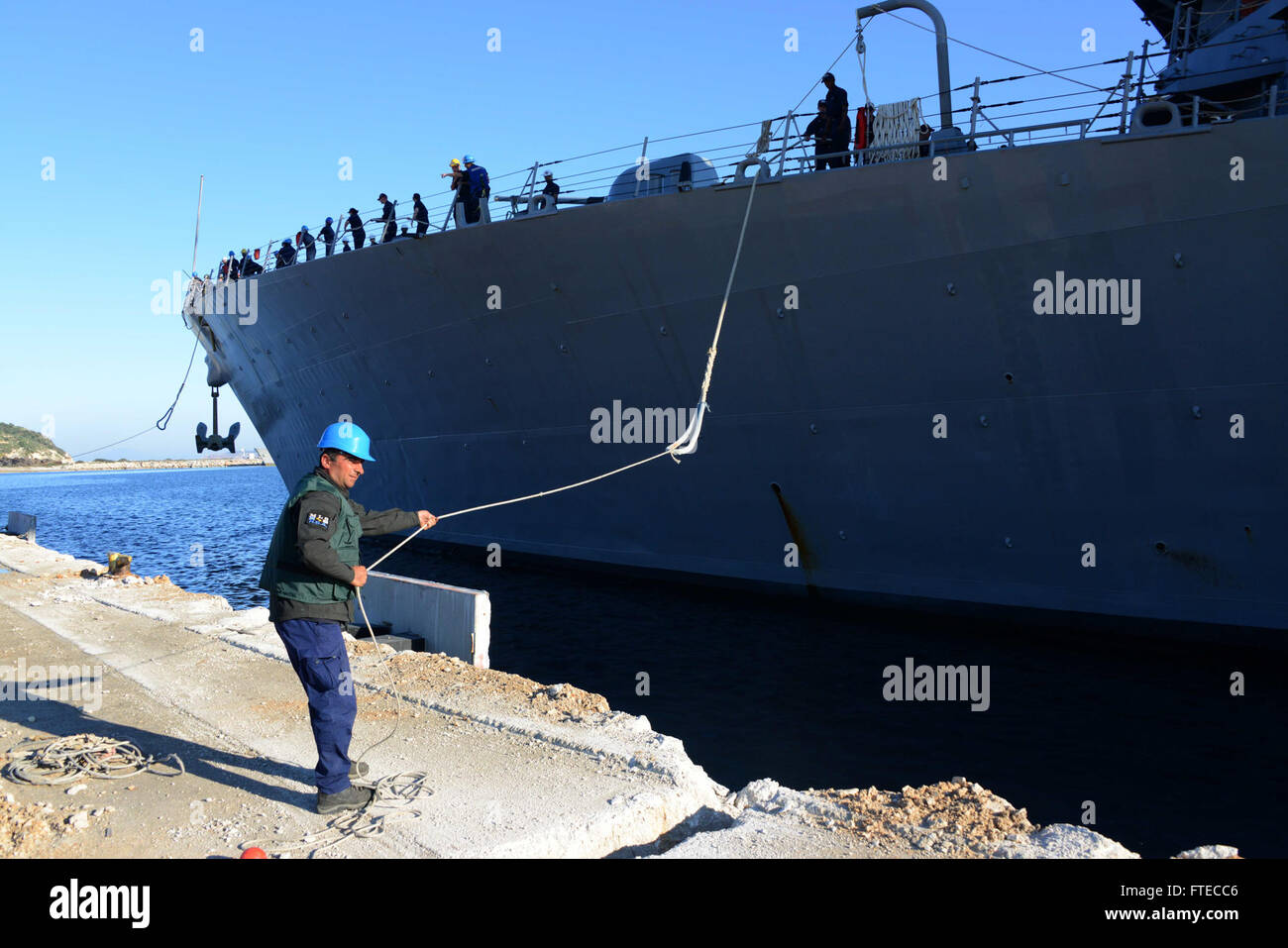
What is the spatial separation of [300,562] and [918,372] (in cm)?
859

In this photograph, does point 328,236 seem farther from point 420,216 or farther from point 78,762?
point 78,762

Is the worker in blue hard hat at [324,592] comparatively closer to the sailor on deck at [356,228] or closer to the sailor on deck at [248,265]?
the sailor on deck at [356,228]

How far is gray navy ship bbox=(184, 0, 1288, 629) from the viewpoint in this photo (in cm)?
907

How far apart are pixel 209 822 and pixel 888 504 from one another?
9183mm

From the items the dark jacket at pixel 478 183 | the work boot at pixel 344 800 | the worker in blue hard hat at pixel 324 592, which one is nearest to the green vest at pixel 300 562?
the worker in blue hard hat at pixel 324 592

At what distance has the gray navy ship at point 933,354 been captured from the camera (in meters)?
9.07

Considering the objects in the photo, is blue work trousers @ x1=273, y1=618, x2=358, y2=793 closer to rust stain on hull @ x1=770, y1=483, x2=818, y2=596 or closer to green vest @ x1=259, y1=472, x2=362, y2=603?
green vest @ x1=259, y1=472, x2=362, y2=603

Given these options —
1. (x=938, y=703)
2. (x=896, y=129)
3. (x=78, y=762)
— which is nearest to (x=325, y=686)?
(x=78, y=762)

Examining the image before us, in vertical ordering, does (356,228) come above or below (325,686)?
above

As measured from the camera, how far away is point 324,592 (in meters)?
3.90

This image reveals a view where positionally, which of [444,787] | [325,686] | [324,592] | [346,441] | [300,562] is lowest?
[444,787]
